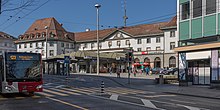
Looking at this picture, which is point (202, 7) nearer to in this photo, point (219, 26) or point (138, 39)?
point (219, 26)

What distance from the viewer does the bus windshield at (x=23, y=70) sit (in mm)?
17469

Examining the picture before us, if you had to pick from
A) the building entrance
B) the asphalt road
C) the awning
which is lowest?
the asphalt road

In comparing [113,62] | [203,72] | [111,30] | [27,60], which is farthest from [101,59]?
[27,60]

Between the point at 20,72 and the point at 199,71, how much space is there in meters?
17.8

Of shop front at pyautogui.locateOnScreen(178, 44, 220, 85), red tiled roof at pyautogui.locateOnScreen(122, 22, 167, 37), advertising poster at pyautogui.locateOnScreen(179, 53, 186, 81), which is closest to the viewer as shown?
shop front at pyautogui.locateOnScreen(178, 44, 220, 85)

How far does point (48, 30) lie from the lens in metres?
94.1

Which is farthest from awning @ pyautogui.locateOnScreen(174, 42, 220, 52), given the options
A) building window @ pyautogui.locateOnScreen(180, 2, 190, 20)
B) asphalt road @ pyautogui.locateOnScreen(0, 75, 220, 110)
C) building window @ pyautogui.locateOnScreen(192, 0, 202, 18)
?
asphalt road @ pyautogui.locateOnScreen(0, 75, 220, 110)

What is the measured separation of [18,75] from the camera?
17.6 meters

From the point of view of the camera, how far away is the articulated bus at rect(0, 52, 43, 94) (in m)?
17.3

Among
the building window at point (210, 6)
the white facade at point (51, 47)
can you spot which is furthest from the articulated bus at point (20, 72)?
the white facade at point (51, 47)

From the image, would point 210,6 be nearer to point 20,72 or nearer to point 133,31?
point 20,72

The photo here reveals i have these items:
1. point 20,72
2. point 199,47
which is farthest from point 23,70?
point 199,47

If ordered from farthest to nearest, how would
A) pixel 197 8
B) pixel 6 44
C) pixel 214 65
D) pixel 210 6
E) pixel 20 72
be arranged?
pixel 6 44, pixel 197 8, pixel 210 6, pixel 214 65, pixel 20 72

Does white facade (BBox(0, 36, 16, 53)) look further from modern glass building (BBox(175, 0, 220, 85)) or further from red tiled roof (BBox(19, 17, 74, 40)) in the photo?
modern glass building (BBox(175, 0, 220, 85))
